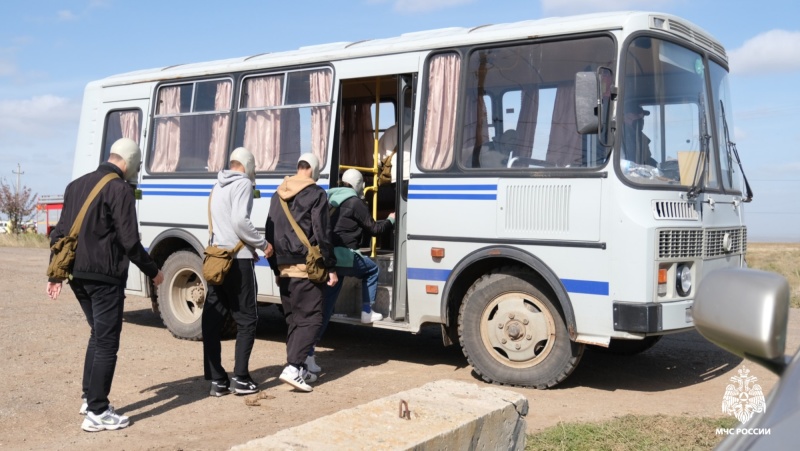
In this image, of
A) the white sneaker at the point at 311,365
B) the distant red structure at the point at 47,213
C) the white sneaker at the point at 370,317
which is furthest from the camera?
the distant red structure at the point at 47,213

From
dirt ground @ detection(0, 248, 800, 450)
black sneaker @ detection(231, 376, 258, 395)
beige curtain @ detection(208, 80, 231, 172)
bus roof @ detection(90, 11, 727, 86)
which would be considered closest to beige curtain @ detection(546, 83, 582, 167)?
bus roof @ detection(90, 11, 727, 86)

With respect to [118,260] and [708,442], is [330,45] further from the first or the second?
[708,442]

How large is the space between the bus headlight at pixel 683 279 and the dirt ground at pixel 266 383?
2.92ft

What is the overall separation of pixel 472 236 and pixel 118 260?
2982mm

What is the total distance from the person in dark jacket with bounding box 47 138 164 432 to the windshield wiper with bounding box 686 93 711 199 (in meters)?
4.31

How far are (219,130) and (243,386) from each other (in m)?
3.66

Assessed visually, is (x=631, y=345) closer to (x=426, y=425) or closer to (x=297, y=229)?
(x=297, y=229)

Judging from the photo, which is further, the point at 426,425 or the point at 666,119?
the point at 666,119

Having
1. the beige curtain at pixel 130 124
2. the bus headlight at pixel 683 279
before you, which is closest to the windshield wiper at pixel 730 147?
the bus headlight at pixel 683 279

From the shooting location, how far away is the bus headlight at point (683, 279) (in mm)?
7020

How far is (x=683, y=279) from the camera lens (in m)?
7.06

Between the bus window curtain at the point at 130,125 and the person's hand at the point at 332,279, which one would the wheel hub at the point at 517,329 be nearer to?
the person's hand at the point at 332,279

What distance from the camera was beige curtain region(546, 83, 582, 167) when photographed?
7.17m

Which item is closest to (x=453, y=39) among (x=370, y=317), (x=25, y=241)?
(x=370, y=317)
